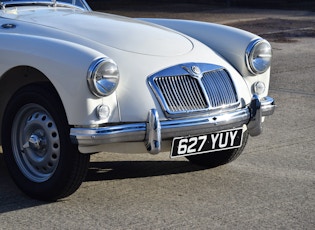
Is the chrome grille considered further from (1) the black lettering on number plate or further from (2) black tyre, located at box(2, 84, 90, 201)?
(2) black tyre, located at box(2, 84, 90, 201)

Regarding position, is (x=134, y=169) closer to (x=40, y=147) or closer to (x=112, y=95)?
(x=40, y=147)

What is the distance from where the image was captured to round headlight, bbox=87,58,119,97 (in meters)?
5.27

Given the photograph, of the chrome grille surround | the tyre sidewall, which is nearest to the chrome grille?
the chrome grille surround

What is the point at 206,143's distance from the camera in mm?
5637

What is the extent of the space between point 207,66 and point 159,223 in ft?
4.42

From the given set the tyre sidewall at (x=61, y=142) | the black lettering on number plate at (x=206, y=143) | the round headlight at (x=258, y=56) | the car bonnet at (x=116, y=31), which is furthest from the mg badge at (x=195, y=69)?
the tyre sidewall at (x=61, y=142)

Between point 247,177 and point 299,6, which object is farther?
point 299,6

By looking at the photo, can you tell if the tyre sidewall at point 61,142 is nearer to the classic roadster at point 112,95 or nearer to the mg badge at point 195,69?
the classic roadster at point 112,95

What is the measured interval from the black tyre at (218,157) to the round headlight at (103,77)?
1292 millimetres

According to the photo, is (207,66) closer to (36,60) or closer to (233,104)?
(233,104)

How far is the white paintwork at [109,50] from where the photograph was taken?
5.33m

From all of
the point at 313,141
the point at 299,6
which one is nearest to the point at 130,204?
the point at 313,141

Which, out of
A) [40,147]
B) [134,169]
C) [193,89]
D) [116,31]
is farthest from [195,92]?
[40,147]

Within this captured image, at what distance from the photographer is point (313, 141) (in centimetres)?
723
